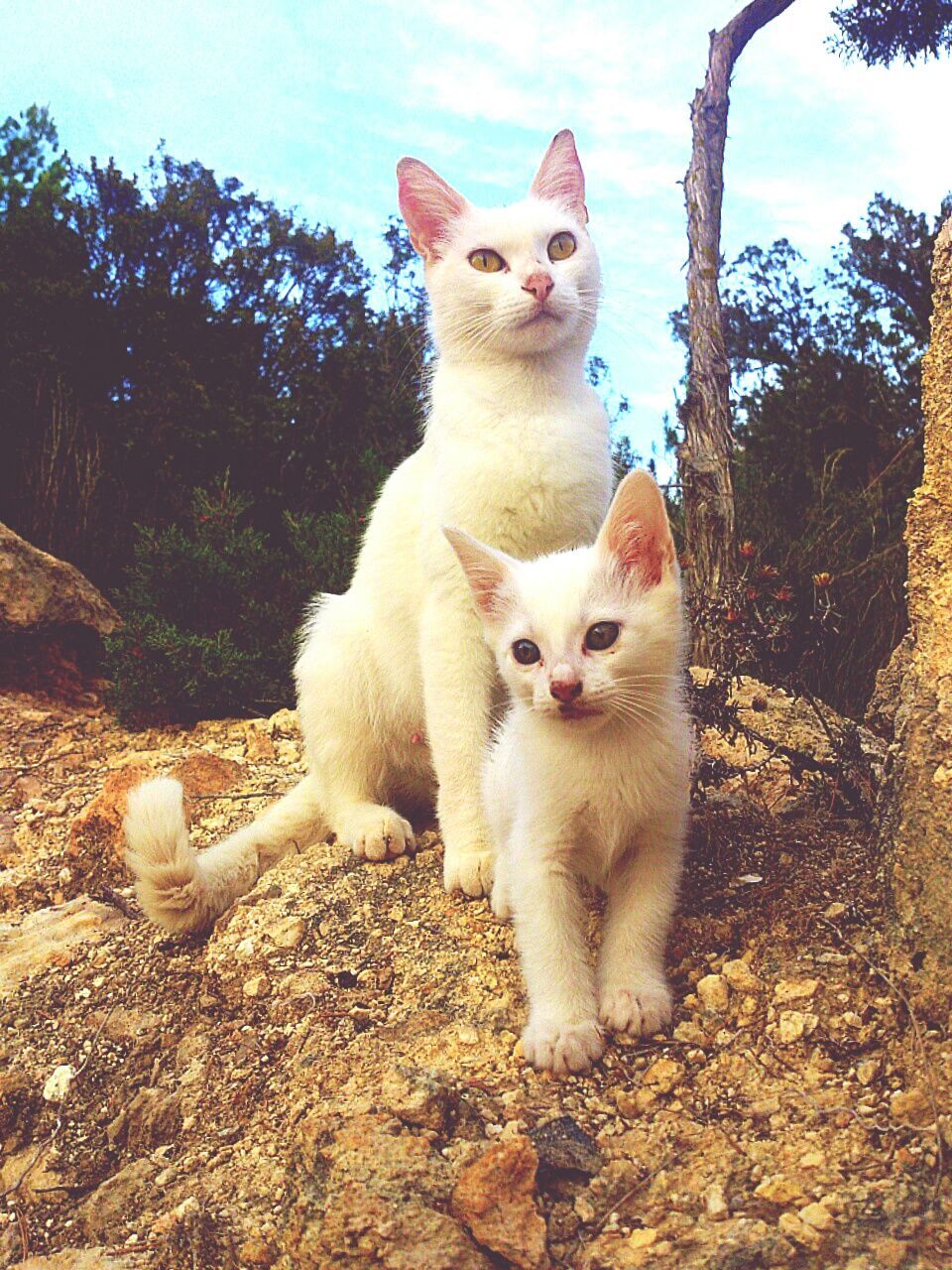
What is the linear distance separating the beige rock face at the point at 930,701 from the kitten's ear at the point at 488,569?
2.72 feet

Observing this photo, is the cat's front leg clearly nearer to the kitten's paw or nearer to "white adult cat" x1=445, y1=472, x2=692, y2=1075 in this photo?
the kitten's paw

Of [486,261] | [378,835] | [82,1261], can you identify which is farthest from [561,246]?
[82,1261]

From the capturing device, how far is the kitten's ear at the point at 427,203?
11.5 feet

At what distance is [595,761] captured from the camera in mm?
2445

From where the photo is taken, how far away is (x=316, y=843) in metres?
3.79

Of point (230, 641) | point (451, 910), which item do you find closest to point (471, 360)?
point (451, 910)

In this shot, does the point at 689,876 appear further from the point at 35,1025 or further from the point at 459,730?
the point at 35,1025

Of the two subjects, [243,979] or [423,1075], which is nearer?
[423,1075]

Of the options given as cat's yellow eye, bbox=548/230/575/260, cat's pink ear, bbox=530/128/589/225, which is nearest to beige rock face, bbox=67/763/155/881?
cat's yellow eye, bbox=548/230/575/260

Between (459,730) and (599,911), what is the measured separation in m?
0.68

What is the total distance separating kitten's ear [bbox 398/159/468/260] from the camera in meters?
3.51

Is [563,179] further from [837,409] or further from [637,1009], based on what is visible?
[837,409]

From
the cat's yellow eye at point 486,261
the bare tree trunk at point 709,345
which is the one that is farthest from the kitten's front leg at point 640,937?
the bare tree trunk at point 709,345

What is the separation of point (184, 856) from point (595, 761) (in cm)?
140
